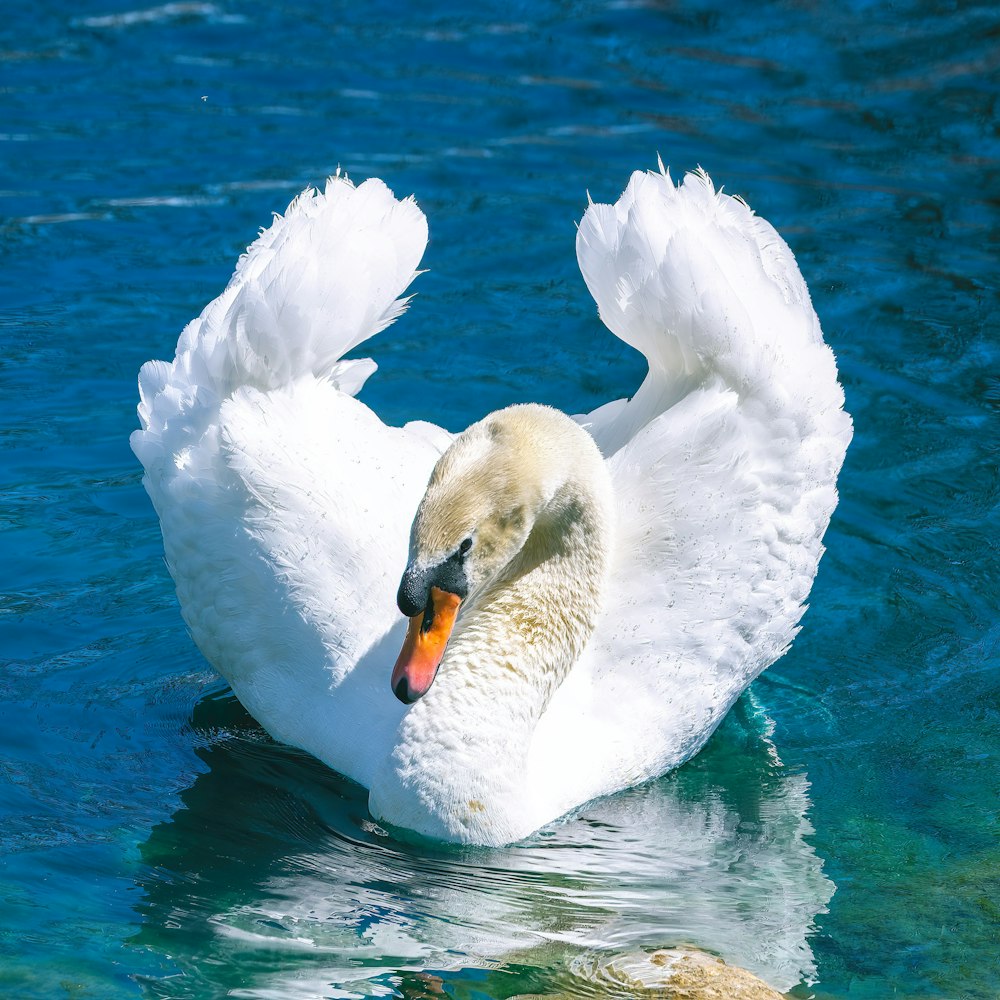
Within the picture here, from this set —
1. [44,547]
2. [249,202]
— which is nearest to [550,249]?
[249,202]

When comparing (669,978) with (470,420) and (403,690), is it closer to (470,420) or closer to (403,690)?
(403,690)

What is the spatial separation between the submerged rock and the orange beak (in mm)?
970

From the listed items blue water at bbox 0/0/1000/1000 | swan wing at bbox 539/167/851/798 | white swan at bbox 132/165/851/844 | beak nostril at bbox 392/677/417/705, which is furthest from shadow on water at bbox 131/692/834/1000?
beak nostril at bbox 392/677/417/705

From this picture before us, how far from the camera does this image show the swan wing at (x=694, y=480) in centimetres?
623

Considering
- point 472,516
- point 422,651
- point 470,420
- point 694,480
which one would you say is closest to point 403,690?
point 422,651

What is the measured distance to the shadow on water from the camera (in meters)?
5.23

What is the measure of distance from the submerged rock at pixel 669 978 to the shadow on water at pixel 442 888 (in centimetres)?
8

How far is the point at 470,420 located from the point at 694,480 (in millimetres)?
2921

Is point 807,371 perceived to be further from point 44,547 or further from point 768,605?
point 44,547

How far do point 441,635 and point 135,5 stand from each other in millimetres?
10555

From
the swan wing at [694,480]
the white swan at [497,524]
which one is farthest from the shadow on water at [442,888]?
the swan wing at [694,480]

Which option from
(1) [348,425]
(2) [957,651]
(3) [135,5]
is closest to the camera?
(1) [348,425]

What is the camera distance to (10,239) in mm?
11000

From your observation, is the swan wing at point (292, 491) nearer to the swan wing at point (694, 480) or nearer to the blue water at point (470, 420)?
the blue water at point (470, 420)
